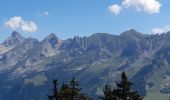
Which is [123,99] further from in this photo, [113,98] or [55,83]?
[55,83]

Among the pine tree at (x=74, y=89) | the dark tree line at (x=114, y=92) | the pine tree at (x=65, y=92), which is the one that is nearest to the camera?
the dark tree line at (x=114, y=92)

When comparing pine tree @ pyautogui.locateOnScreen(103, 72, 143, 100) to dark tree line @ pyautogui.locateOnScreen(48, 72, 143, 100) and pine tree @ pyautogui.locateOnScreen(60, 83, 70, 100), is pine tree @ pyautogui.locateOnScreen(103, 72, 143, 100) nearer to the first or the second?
dark tree line @ pyautogui.locateOnScreen(48, 72, 143, 100)

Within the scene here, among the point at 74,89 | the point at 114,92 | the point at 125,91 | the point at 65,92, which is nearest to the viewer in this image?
the point at 125,91

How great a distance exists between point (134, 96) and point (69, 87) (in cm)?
835

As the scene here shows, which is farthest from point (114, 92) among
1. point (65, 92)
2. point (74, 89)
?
point (74, 89)

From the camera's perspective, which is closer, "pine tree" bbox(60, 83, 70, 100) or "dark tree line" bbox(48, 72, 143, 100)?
"dark tree line" bbox(48, 72, 143, 100)

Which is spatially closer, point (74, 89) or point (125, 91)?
point (125, 91)

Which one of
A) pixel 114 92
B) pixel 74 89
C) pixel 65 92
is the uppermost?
pixel 74 89

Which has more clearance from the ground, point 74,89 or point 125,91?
point 74,89

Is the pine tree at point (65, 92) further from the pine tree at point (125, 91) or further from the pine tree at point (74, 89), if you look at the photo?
the pine tree at point (125, 91)

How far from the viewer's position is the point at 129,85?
2852cm

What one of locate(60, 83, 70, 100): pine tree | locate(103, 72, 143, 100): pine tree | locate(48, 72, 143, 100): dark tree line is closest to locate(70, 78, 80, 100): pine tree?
locate(48, 72, 143, 100): dark tree line

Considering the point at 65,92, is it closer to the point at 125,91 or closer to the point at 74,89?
the point at 74,89

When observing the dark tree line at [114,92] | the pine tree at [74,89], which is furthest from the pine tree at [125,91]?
the pine tree at [74,89]
